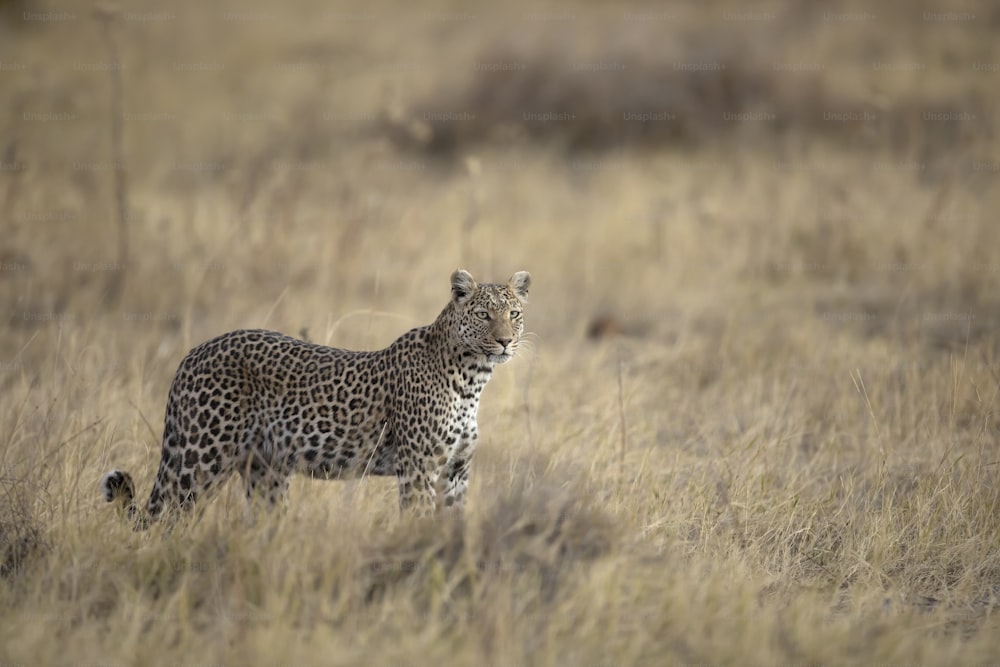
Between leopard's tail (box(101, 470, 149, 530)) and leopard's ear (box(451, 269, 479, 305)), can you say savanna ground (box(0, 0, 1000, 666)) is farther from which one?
leopard's ear (box(451, 269, 479, 305))

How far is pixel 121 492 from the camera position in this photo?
6.29 m

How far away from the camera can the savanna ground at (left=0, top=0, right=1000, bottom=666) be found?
209 inches

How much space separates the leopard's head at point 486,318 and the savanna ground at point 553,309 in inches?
30.6

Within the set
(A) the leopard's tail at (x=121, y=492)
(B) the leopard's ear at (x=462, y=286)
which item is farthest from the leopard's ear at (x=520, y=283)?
(A) the leopard's tail at (x=121, y=492)

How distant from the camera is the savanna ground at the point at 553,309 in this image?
5309mm

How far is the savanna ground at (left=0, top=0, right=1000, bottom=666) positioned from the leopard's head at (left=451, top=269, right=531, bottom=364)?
776 millimetres

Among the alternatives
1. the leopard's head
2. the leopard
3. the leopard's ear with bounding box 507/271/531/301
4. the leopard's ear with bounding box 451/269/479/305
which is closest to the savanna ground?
the leopard

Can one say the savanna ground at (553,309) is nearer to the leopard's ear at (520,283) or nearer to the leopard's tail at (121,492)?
the leopard's tail at (121,492)

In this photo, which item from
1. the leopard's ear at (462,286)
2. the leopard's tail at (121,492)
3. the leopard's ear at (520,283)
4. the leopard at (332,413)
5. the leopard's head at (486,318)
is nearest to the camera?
the leopard's tail at (121,492)

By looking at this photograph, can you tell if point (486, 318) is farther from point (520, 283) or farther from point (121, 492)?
point (121, 492)

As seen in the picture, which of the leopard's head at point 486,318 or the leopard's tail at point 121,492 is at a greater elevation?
the leopard's head at point 486,318

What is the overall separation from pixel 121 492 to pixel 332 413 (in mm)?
1291

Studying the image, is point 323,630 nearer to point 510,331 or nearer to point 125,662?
point 125,662

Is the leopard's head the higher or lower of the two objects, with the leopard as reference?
higher
